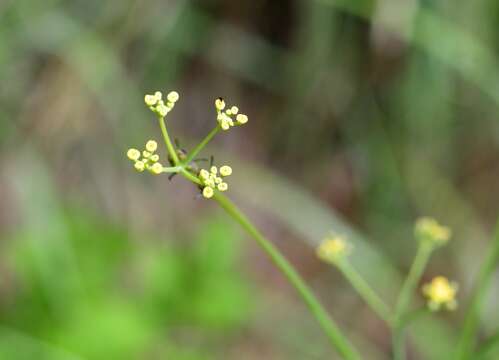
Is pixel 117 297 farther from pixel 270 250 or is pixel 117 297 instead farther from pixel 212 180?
pixel 212 180

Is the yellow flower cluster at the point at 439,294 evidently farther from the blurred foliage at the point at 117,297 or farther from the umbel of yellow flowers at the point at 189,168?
the blurred foliage at the point at 117,297

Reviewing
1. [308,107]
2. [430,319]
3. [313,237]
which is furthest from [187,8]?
[430,319]

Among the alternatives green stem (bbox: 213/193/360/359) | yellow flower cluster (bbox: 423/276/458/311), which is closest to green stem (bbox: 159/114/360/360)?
green stem (bbox: 213/193/360/359)

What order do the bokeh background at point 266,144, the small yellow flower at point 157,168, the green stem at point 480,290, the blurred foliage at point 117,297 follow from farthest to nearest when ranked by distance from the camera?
1. the bokeh background at point 266,144
2. the blurred foliage at point 117,297
3. the green stem at point 480,290
4. the small yellow flower at point 157,168

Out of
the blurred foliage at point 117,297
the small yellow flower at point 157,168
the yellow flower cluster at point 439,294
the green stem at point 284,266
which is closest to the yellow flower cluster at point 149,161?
the small yellow flower at point 157,168

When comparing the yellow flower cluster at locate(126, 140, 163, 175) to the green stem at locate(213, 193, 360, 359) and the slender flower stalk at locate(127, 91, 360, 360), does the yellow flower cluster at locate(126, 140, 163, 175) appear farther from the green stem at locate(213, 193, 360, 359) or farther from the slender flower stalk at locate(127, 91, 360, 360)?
the green stem at locate(213, 193, 360, 359)

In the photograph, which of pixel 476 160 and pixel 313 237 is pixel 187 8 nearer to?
pixel 313 237

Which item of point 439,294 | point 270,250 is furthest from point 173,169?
point 439,294

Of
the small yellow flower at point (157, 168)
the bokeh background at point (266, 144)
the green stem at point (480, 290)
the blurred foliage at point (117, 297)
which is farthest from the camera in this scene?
the bokeh background at point (266, 144)
